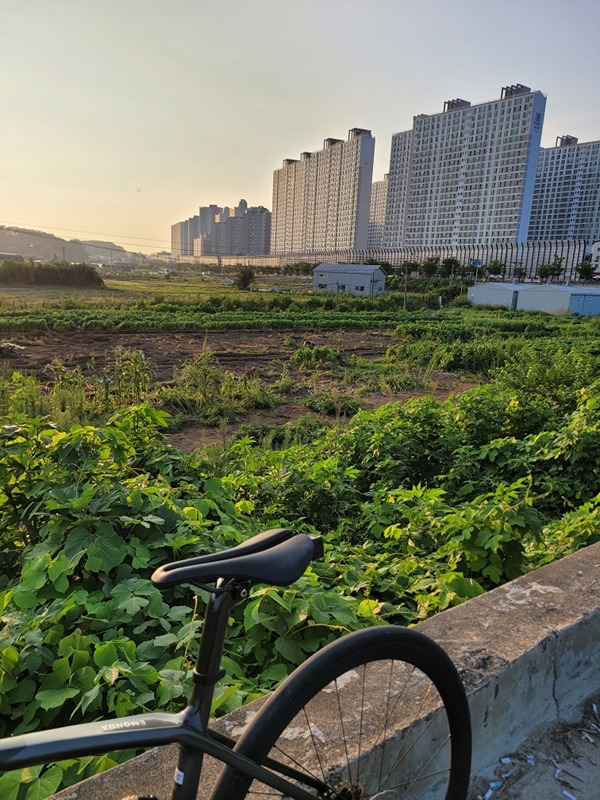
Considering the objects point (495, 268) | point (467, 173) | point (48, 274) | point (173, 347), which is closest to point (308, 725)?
point (173, 347)

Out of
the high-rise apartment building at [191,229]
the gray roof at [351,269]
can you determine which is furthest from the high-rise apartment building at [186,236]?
the gray roof at [351,269]

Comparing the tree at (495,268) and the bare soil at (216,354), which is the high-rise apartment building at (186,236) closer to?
the tree at (495,268)

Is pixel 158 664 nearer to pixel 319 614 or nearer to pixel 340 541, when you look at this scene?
pixel 319 614

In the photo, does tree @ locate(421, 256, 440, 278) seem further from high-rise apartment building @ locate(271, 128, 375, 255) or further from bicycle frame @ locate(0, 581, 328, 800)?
bicycle frame @ locate(0, 581, 328, 800)

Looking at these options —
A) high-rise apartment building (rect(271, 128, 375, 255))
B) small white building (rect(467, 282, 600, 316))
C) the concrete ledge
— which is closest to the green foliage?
small white building (rect(467, 282, 600, 316))

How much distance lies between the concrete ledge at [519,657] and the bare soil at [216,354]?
5.58 metres

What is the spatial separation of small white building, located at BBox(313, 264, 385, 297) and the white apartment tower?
208ft

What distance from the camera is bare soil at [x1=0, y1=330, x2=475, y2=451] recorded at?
10125 millimetres

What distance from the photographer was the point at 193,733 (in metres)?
1.10

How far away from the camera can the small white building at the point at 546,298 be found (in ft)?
120

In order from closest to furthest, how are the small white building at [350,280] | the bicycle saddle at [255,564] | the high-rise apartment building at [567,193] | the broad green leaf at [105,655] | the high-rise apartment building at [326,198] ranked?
1. the bicycle saddle at [255,564]
2. the broad green leaf at [105,655]
3. the small white building at [350,280]
4. the high-rise apartment building at [567,193]
5. the high-rise apartment building at [326,198]

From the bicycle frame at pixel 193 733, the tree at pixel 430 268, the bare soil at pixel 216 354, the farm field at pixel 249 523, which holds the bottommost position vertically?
the bare soil at pixel 216 354

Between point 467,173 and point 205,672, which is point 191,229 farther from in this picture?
point 205,672

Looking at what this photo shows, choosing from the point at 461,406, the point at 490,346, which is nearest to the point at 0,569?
the point at 461,406
